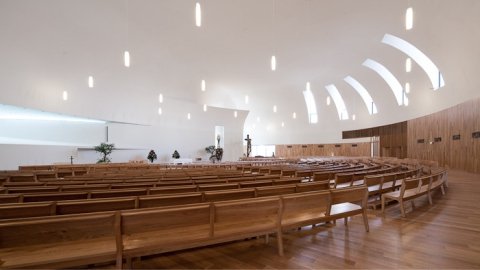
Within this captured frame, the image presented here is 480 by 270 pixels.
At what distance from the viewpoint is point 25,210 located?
2.08 m

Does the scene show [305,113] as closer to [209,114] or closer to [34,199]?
[209,114]

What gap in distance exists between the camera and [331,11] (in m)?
9.41

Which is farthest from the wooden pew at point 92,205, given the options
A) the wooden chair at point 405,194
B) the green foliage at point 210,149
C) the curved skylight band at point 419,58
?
the green foliage at point 210,149

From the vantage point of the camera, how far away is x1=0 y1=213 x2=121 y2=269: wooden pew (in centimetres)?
168

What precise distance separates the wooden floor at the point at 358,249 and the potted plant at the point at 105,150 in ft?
36.7

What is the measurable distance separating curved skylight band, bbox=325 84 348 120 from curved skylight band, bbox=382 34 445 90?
7.44m

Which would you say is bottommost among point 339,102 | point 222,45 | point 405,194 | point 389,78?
point 405,194

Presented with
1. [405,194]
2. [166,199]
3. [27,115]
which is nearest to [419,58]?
[405,194]

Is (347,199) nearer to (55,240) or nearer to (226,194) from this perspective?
(226,194)

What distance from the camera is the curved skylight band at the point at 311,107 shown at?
21127 millimetres

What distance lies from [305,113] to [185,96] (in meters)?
11.5

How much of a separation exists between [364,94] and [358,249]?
18.2 metres

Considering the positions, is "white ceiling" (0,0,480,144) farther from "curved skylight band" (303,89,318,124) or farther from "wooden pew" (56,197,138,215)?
"wooden pew" (56,197,138,215)

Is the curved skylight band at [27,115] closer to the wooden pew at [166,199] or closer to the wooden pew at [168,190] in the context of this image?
the wooden pew at [168,190]
